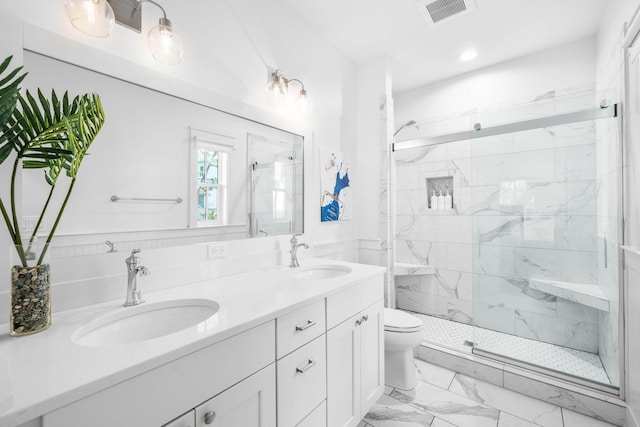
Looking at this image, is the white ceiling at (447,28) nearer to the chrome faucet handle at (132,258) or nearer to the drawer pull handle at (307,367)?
the chrome faucet handle at (132,258)

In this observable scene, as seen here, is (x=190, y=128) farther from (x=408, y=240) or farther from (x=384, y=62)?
(x=408, y=240)

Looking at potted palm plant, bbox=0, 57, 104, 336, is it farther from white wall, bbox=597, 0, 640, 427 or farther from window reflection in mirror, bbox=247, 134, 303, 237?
white wall, bbox=597, 0, 640, 427

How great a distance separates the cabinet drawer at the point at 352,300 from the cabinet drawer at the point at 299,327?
0.07 m

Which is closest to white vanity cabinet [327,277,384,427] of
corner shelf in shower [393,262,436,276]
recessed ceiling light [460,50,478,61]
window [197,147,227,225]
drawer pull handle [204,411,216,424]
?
drawer pull handle [204,411,216,424]

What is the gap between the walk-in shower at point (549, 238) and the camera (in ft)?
6.07

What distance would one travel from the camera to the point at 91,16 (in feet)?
3.42

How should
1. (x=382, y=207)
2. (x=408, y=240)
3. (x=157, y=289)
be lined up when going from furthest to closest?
(x=408, y=240) < (x=382, y=207) < (x=157, y=289)

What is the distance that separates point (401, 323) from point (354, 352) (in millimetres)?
658

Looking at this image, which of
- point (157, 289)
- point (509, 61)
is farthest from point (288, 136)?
point (509, 61)

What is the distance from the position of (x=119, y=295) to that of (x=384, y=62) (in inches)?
105

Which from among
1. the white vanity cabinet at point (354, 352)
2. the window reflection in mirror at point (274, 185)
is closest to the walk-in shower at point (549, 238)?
the white vanity cabinet at point (354, 352)

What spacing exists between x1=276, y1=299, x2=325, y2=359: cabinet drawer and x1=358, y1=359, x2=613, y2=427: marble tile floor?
878mm

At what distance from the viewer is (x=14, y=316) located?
79 centimetres

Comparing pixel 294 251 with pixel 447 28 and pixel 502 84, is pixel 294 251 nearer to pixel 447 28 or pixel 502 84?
pixel 447 28
